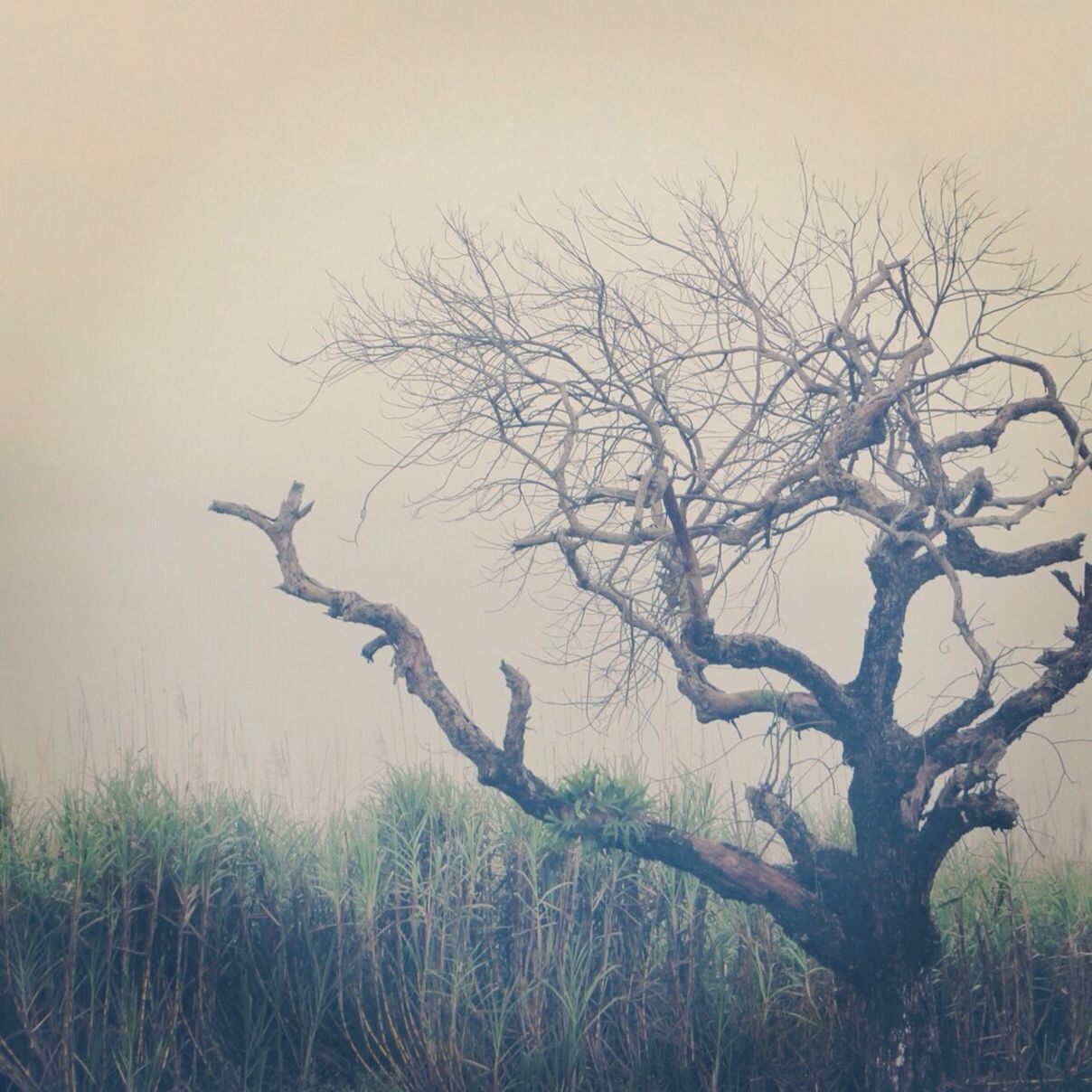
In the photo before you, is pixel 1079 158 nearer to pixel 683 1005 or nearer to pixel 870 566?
pixel 870 566

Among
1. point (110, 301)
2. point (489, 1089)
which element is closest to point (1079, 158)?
point (110, 301)

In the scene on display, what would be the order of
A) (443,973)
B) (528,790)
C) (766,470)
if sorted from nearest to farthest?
(528,790) < (443,973) < (766,470)

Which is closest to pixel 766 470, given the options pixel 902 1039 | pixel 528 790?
pixel 528 790

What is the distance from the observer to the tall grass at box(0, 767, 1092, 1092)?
2.77 meters

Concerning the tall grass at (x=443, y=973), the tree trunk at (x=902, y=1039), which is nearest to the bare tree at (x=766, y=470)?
the tree trunk at (x=902, y=1039)

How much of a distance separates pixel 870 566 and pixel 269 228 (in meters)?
1.89

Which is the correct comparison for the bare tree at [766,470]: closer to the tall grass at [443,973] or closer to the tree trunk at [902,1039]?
the tree trunk at [902,1039]

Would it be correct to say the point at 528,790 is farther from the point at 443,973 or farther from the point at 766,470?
the point at 766,470

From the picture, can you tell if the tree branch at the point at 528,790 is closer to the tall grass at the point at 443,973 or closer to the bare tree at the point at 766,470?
the bare tree at the point at 766,470

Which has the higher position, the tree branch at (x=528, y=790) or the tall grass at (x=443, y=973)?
the tree branch at (x=528, y=790)

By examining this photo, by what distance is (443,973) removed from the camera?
9.23ft

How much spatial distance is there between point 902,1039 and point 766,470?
55.8 inches

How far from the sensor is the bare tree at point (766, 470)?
261 centimetres

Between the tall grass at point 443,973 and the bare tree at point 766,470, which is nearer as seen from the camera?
the bare tree at point 766,470
